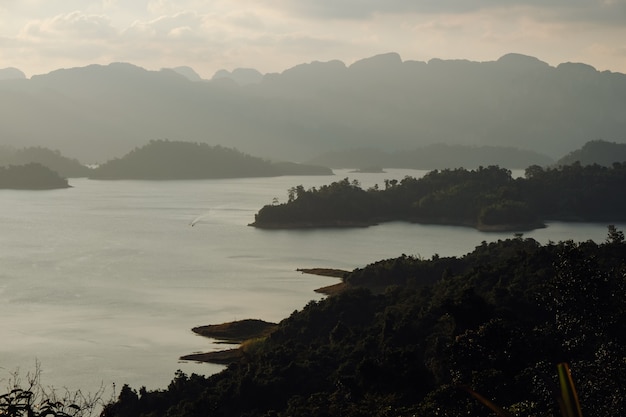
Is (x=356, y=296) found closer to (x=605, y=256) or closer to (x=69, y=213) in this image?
(x=605, y=256)

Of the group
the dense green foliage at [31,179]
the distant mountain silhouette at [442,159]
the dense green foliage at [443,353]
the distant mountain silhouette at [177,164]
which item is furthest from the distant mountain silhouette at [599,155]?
the dense green foliage at [443,353]

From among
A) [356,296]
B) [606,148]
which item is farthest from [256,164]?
[356,296]

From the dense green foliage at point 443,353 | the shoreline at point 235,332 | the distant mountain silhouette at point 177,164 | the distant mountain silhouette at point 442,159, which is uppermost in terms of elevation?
the distant mountain silhouette at point 442,159

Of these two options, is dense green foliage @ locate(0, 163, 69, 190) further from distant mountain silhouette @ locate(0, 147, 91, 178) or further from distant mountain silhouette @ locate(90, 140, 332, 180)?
distant mountain silhouette @ locate(0, 147, 91, 178)

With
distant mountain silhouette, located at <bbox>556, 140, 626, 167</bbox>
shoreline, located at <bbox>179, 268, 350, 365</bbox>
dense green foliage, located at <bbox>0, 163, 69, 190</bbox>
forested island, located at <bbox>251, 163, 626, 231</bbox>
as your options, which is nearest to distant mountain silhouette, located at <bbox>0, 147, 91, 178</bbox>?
dense green foliage, located at <bbox>0, 163, 69, 190</bbox>

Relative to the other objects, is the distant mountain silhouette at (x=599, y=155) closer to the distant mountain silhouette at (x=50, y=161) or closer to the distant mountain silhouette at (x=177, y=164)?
the distant mountain silhouette at (x=177, y=164)

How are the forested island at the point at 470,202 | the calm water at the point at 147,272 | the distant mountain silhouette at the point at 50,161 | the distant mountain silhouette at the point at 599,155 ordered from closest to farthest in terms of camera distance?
the calm water at the point at 147,272 → the forested island at the point at 470,202 → the distant mountain silhouette at the point at 599,155 → the distant mountain silhouette at the point at 50,161
